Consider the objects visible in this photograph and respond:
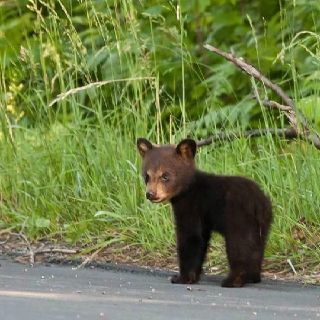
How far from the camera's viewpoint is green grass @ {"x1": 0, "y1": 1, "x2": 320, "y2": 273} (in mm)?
9305

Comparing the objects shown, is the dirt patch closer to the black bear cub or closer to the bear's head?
the black bear cub

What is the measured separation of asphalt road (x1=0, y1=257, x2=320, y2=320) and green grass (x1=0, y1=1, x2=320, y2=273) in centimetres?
78

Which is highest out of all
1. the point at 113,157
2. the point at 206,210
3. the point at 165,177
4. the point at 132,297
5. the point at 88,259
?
the point at 113,157

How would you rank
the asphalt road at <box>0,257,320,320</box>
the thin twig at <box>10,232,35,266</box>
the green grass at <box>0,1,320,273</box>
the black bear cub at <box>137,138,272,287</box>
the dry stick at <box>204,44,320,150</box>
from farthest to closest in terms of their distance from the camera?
the dry stick at <box>204,44,320,150</box>, the green grass at <box>0,1,320,273</box>, the thin twig at <box>10,232,35,266</box>, the black bear cub at <box>137,138,272,287</box>, the asphalt road at <box>0,257,320,320</box>

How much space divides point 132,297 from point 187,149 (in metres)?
1.68

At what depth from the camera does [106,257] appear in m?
9.26

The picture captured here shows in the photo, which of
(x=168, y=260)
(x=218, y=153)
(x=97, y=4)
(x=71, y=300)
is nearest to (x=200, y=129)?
(x=218, y=153)

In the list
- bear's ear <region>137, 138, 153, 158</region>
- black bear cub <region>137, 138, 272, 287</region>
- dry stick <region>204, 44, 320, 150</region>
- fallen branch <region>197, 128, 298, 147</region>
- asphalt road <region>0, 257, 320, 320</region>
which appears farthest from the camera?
fallen branch <region>197, 128, 298, 147</region>

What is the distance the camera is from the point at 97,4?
13188mm

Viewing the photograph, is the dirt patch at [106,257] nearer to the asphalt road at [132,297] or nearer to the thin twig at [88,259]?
the thin twig at [88,259]

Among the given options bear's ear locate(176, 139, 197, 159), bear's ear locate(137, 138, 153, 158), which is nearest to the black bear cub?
bear's ear locate(176, 139, 197, 159)

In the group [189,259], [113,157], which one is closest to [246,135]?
[113,157]

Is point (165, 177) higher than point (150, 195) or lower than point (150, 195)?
higher

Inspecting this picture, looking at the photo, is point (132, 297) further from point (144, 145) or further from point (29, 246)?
point (29, 246)
